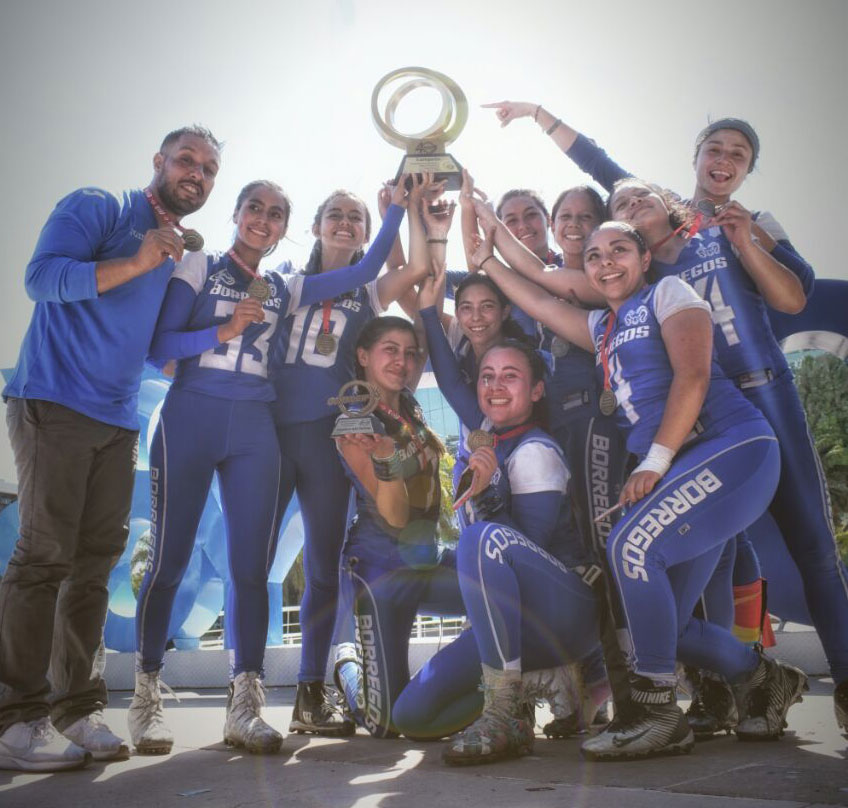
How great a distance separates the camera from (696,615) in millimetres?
3307

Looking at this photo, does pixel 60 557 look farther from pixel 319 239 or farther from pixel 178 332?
pixel 319 239

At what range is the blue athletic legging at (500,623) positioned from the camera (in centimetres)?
270

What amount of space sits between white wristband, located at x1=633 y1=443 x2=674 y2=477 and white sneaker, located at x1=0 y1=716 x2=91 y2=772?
2.14 metres

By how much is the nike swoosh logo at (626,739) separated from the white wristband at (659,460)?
80cm

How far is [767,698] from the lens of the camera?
2895 mm

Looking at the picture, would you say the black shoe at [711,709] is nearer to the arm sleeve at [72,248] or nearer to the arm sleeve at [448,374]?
the arm sleeve at [448,374]

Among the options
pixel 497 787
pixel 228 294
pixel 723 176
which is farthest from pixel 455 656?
pixel 723 176

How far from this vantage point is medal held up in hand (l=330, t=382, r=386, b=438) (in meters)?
3.24

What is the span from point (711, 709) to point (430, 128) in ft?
9.61

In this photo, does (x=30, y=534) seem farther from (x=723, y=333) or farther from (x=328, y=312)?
(x=723, y=333)

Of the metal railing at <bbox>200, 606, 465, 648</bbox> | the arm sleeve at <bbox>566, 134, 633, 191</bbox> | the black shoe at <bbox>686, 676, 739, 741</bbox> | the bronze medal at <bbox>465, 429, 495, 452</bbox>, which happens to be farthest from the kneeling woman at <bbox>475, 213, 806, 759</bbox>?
the metal railing at <bbox>200, 606, 465, 648</bbox>

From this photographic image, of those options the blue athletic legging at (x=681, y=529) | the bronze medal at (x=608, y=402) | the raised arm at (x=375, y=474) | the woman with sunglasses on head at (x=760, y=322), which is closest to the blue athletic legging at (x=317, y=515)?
the raised arm at (x=375, y=474)

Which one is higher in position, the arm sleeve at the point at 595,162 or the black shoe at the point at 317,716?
the arm sleeve at the point at 595,162

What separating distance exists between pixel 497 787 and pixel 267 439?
1.73 m
